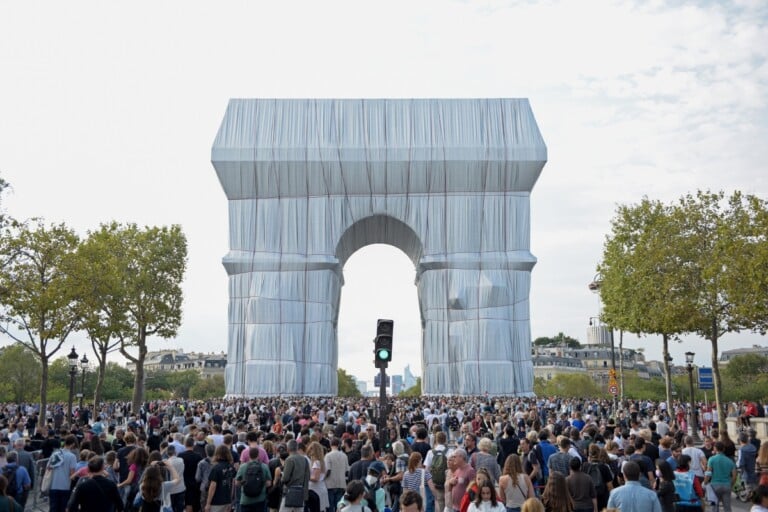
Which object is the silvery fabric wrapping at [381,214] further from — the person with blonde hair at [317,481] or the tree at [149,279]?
the person with blonde hair at [317,481]

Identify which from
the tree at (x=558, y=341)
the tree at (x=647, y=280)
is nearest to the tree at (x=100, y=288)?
the tree at (x=647, y=280)

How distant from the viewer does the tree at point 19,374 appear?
80562mm

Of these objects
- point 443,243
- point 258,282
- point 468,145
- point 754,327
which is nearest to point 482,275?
point 443,243

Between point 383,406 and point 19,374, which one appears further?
point 19,374

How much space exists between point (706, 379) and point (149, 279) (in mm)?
27601

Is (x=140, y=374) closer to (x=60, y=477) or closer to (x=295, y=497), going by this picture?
(x=60, y=477)

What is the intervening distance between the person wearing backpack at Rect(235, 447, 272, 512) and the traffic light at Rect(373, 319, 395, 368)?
5.48 meters

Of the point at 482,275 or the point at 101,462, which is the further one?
the point at 482,275

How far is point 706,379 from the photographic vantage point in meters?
26.4

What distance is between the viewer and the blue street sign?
25984mm

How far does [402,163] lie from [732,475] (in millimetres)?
37896

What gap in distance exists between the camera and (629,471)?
25.5 ft

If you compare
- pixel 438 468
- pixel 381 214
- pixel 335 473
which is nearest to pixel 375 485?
pixel 438 468

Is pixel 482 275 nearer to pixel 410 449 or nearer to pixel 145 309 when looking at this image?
pixel 145 309
